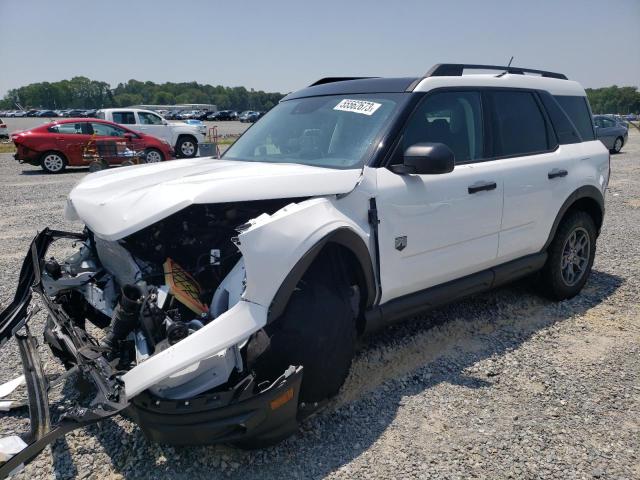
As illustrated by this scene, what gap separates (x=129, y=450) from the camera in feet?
8.62

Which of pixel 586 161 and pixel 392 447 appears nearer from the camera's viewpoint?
pixel 392 447

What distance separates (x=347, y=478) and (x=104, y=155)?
15.1 metres

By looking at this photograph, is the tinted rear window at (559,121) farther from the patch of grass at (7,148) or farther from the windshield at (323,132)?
the patch of grass at (7,148)

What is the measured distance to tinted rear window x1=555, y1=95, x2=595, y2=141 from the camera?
4.49 meters

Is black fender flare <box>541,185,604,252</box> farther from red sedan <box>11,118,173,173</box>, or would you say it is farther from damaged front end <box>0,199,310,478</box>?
red sedan <box>11,118,173,173</box>

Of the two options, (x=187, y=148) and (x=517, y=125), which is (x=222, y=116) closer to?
(x=187, y=148)

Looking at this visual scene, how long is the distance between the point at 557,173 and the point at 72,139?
47.3 feet

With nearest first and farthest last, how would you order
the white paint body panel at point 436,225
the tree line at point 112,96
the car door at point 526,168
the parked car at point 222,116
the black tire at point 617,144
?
1. the white paint body panel at point 436,225
2. the car door at point 526,168
3. the black tire at point 617,144
4. the parked car at point 222,116
5. the tree line at point 112,96

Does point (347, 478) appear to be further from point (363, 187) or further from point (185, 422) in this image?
point (363, 187)

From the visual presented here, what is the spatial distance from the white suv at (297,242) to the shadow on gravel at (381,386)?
0.24 metres

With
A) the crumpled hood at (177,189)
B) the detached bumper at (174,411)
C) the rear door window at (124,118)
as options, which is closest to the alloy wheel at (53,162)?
the rear door window at (124,118)

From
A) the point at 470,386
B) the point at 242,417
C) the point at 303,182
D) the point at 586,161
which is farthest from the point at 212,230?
the point at 586,161

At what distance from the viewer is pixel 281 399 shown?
2.30m

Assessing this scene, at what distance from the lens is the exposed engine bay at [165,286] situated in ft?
7.66
